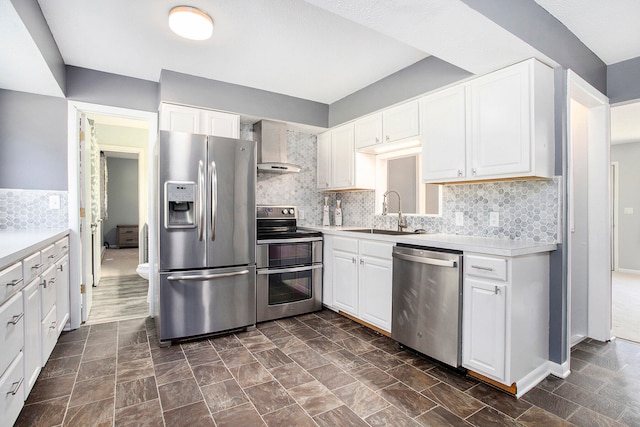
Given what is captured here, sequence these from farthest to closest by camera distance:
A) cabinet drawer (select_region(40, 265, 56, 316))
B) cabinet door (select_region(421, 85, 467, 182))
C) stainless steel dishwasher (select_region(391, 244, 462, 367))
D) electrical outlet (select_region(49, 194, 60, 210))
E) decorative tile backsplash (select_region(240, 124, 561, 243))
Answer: electrical outlet (select_region(49, 194, 60, 210)) < cabinet door (select_region(421, 85, 467, 182)) < decorative tile backsplash (select_region(240, 124, 561, 243)) < stainless steel dishwasher (select_region(391, 244, 462, 367)) < cabinet drawer (select_region(40, 265, 56, 316))

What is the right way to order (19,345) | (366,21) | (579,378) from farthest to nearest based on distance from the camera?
(579,378), (366,21), (19,345)

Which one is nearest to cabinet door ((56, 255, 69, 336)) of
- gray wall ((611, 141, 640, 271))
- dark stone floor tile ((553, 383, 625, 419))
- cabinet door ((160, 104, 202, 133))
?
cabinet door ((160, 104, 202, 133))

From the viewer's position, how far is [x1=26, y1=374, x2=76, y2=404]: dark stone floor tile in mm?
1935

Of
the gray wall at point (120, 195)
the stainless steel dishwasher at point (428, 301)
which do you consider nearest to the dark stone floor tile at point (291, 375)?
the stainless steel dishwasher at point (428, 301)

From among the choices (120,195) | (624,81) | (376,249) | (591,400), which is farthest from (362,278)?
(120,195)

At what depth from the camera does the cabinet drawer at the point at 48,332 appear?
209 cm

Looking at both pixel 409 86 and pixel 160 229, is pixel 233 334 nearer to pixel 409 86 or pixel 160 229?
pixel 160 229

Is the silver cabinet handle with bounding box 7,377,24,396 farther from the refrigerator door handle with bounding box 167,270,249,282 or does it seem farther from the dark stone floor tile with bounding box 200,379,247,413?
the refrigerator door handle with bounding box 167,270,249,282

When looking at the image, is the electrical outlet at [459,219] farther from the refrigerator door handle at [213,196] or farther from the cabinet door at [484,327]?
the refrigerator door handle at [213,196]

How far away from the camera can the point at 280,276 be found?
333 cm

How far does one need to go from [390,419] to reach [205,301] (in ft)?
5.86

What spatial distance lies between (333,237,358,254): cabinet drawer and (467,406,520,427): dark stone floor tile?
64.2 inches

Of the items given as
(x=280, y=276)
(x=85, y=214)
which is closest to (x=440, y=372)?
(x=280, y=276)

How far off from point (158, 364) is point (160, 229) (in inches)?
40.5
